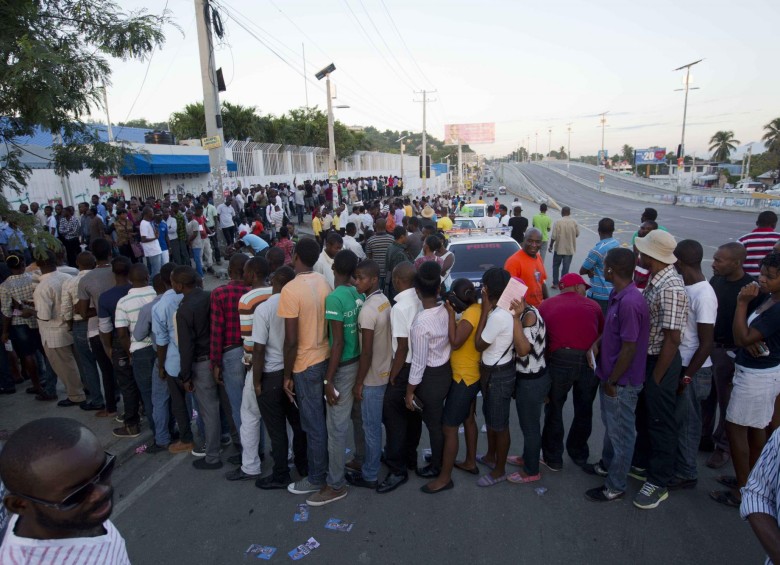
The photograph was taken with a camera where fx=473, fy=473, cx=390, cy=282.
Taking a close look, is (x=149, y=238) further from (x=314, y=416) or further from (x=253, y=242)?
(x=314, y=416)

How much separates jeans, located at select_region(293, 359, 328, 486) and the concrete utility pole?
8.68 m

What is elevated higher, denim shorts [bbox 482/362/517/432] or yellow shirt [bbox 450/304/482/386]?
yellow shirt [bbox 450/304/482/386]

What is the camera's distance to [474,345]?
372cm

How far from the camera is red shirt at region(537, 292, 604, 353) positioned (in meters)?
3.75

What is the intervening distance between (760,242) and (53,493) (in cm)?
682

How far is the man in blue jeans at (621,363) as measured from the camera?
338 centimetres

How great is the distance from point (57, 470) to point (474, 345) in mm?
2848

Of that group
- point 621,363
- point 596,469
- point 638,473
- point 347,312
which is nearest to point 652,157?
point 638,473

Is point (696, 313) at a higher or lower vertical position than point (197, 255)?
higher

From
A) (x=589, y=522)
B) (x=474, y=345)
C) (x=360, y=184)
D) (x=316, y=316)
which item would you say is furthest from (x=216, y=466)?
(x=360, y=184)

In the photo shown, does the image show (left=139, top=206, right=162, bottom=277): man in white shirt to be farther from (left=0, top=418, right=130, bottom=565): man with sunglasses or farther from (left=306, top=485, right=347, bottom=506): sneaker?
(left=0, top=418, right=130, bottom=565): man with sunglasses

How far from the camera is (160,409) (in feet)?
15.3

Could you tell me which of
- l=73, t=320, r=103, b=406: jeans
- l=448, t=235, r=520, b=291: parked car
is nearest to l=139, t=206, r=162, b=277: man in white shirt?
l=73, t=320, r=103, b=406: jeans

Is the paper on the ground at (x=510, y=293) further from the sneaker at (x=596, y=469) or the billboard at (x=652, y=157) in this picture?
the billboard at (x=652, y=157)
